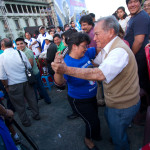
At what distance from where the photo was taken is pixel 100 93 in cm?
309

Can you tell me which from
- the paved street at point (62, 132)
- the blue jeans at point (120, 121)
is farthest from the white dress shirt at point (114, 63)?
the paved street at point (62, 132)

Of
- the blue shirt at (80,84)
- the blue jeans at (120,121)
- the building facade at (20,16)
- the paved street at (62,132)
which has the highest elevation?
the building facade at (20,16)

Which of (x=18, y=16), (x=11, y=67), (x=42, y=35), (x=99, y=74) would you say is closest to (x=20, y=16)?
(x=18, y=16)

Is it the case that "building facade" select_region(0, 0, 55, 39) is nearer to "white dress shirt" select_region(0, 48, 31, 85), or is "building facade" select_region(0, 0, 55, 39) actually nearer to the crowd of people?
"white dress shirt" select_region(0, 48, 31, 85)

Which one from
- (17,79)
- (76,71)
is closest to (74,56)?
(76,71)

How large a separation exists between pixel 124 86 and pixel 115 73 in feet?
0.88

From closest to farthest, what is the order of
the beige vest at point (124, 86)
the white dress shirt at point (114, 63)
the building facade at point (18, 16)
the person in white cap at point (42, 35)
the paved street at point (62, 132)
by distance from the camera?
the white dress shirt at point (114, 63), the beige vest at point (124, 86), the paved street at point (62, 132), the person in white cap at point (42, 35), the building facade at point (18, 16)

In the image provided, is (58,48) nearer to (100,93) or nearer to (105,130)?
(100,93)

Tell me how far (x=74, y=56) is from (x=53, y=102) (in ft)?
8.25

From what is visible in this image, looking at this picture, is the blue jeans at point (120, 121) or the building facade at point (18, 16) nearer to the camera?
the blue jeans at point (120, 121)

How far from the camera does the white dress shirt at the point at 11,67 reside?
8.13ft

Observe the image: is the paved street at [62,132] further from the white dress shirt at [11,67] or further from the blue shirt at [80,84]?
the white dress shirt at [11,67]

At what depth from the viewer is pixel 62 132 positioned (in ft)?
8.46

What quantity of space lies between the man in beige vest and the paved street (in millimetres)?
672
